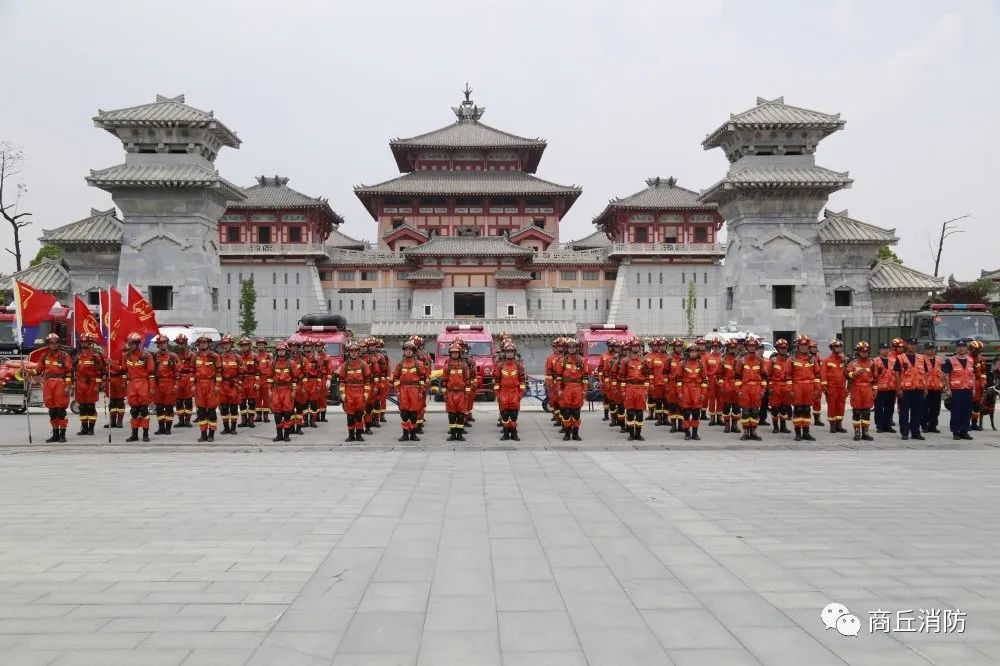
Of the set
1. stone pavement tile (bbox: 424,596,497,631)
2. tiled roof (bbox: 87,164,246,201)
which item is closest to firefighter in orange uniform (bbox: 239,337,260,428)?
stone pavement tile (bbox: 424,596,497,631)

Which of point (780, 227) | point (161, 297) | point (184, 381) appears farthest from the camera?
point (161, 297)

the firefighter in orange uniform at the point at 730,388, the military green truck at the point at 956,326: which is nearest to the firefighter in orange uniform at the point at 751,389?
the firefighter in orange uniform at the point at 730,388

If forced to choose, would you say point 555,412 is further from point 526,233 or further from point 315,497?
point 526,233

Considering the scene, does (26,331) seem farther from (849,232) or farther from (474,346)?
(849,232)

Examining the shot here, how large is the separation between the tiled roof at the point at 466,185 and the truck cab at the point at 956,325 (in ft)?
87.4

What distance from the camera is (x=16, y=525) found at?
7.06 m

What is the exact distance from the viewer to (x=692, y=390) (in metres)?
13.7

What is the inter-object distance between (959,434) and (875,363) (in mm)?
1914

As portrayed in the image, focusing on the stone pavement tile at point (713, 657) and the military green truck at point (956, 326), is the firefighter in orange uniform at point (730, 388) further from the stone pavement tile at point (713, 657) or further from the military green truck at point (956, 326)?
the stone pavement tile at point (713, 657)

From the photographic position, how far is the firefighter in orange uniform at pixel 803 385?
1345cm

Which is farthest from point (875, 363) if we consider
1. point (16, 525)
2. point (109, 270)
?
point (109, 270)

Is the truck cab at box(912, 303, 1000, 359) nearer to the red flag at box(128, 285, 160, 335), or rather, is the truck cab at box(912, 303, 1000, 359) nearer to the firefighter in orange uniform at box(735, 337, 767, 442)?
the firefighter in orange uniform at box(735, 337, 767, 442)

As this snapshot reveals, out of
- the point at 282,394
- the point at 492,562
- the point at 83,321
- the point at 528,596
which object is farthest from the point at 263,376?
the point at 528,596

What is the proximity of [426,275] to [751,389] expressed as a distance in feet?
105
